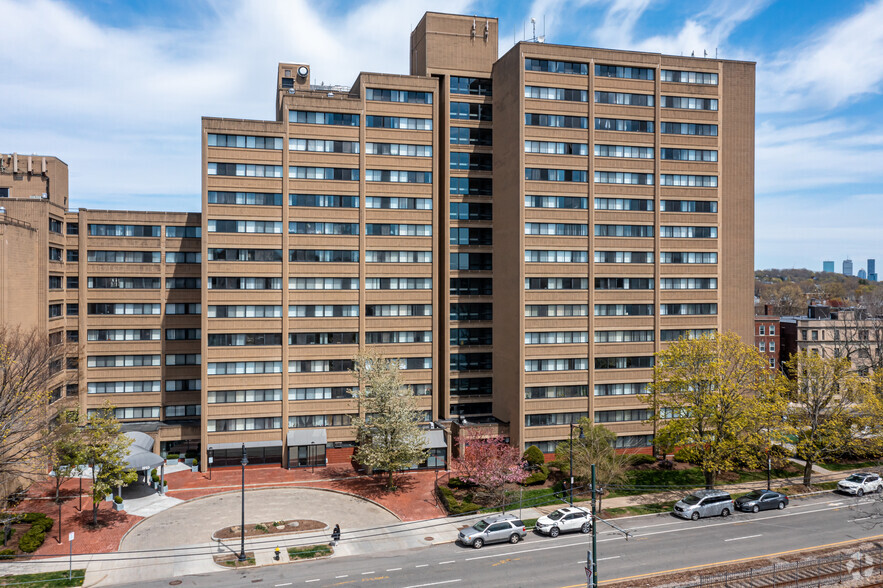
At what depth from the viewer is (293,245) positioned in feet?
194

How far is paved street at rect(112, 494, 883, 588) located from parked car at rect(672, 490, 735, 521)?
65 cm

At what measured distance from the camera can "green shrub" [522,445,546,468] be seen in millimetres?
54406

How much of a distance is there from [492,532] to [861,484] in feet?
112

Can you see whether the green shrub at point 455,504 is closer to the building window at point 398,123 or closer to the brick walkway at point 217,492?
the brick walkway at point 217,492

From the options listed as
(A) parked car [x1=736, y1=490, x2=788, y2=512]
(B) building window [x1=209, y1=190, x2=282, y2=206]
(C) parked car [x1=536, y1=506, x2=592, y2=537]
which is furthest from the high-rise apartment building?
(C) parked car [x1=536, y1=506, x2=592, y2=537]

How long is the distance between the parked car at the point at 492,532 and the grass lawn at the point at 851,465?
37384 mm

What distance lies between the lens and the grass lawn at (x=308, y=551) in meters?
38.2

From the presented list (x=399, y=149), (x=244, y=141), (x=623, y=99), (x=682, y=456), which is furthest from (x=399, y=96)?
(x=682, y=456)

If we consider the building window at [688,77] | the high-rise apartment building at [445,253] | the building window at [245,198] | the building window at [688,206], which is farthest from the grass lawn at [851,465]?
the building window at [245,198]

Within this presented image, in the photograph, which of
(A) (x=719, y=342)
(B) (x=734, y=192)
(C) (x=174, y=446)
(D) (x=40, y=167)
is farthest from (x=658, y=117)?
(D) (x=40, y=167)

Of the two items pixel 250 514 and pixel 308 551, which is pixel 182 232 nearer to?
pixel 250 514

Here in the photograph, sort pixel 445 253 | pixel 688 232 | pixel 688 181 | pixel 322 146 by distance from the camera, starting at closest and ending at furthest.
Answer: pixel 322 146, pixel 688 181, pixel 688 232, pixel 445 253

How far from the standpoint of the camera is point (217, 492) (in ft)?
165

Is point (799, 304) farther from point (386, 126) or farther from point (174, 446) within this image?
point (174, 446)
